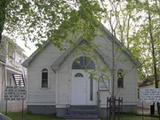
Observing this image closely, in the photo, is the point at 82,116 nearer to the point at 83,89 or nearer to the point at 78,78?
the point at 83,89

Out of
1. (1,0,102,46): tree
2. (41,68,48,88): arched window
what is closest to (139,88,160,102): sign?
(1,0,102,46): tree

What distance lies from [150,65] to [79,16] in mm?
15109

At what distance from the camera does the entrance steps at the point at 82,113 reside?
3403cm

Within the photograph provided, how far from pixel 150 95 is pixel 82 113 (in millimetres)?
9434

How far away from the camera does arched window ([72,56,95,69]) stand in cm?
3700

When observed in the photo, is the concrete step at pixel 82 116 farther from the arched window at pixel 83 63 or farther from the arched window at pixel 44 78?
the arched window at pixel 44 78

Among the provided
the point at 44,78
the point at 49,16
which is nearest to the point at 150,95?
the point at 49,16

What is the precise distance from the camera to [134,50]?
34531 millimetres

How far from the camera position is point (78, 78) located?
122 ft

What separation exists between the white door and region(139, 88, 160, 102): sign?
395 inches

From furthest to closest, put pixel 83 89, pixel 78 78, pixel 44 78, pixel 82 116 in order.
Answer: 1. pixel 44 78
2. pixel 78 78
3. pixel 83 89
4. pixel 82 116

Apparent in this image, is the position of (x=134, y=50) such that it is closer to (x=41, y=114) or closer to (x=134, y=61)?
(x=134, y=61)

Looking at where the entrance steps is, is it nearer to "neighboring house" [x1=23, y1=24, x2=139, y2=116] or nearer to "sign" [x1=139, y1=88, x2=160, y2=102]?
"neighboring house" [x1=23, y1=24, x2=139, y2=116]

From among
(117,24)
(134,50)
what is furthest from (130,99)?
(117,24)
